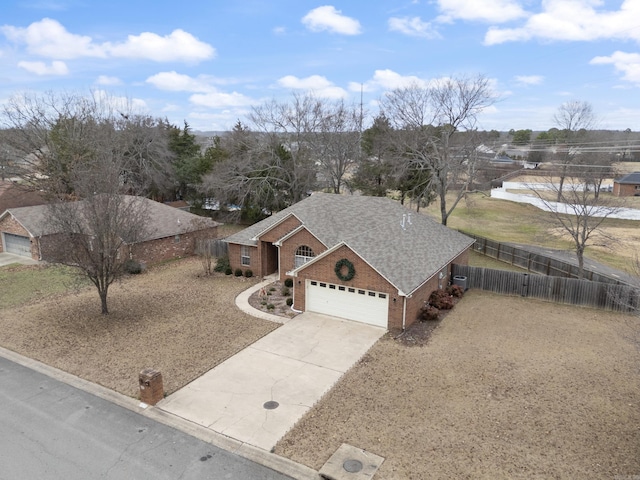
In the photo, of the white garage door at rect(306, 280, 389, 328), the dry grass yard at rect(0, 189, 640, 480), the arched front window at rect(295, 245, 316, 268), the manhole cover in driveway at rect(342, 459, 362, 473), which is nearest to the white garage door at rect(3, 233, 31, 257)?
the dry grass yard at rect(0, 189, 640, 480)

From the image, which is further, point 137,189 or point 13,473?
point 137,189

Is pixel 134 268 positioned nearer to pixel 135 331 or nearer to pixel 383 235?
pixel 135 331

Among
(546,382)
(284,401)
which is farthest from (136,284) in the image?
(546,382)

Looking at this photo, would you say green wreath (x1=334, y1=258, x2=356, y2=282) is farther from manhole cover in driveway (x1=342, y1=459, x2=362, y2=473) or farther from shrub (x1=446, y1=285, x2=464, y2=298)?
manhole cover in driveway (x1=342, y1=459, x2=362, y2=473)

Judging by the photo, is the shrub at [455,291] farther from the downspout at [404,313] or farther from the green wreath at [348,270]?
the green wreath at [348,270]

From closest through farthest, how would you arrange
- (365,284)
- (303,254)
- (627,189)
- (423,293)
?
(365,284) < (423,293) < (303,254) < (627,189)

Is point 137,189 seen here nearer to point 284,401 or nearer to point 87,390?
point 87,390

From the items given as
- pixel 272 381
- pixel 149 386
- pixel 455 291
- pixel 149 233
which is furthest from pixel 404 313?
pixel 149 233
